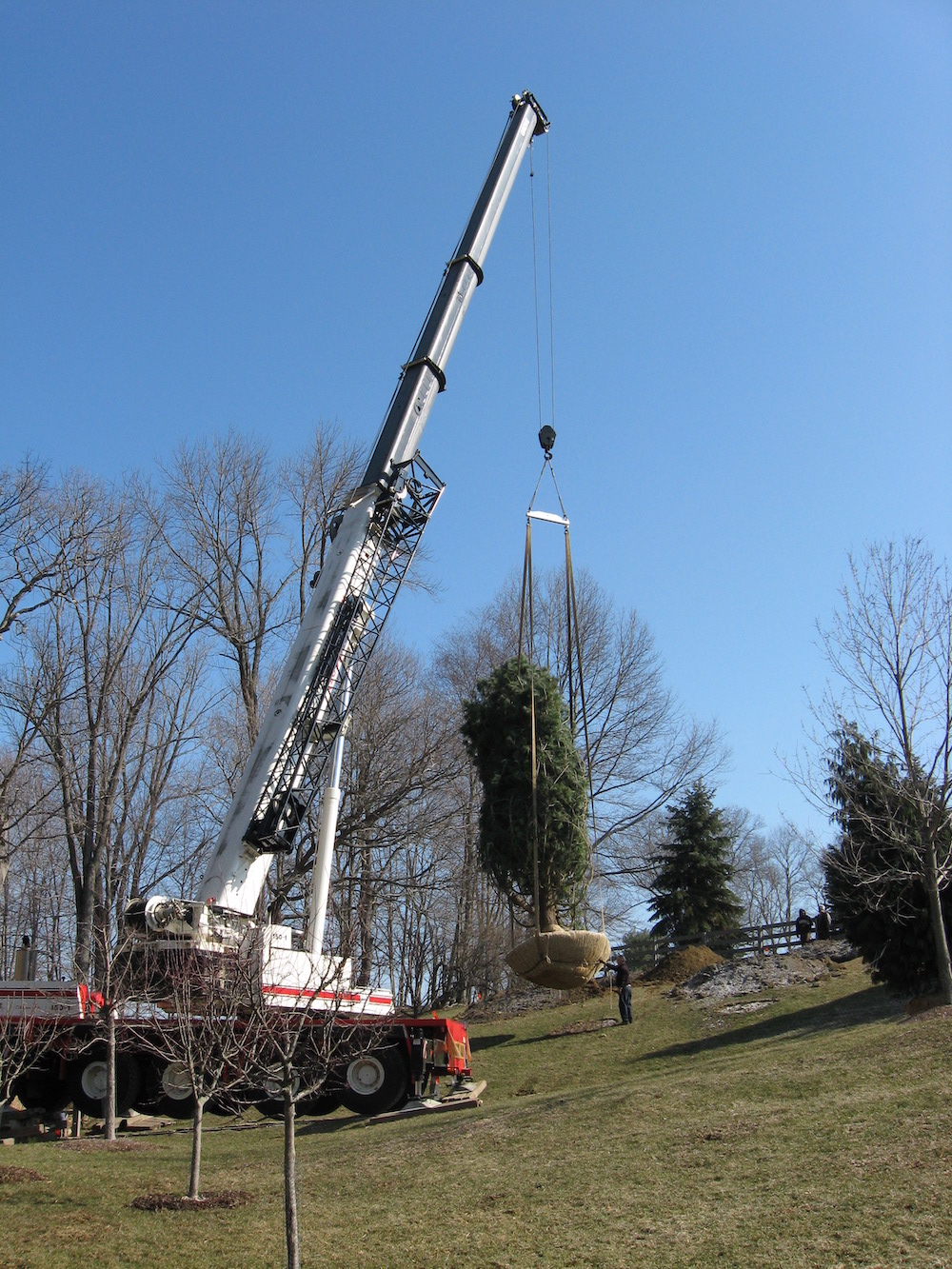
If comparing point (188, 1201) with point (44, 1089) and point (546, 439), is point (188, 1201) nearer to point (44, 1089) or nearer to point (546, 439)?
point (44, 1089)

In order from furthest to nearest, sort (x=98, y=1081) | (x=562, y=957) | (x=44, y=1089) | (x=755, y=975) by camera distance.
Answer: (x=755, y=975)
(x=44, y=1089)
(x=98, y=1081)
(x=562, y=957)

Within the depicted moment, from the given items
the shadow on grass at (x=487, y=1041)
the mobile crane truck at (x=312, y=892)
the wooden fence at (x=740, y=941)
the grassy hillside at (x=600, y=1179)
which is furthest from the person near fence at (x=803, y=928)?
the mobile crane truck at (x=312, y=892)

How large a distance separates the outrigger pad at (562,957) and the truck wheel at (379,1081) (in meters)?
3.05

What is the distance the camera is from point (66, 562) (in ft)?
78.6

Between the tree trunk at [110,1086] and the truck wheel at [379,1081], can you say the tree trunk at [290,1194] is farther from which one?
the truck wheel at [379,1081]

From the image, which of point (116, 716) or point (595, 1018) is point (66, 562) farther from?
point (595, 1018)

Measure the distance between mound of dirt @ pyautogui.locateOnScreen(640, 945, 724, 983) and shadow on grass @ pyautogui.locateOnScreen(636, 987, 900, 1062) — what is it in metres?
4.96

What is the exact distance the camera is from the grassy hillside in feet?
24.8

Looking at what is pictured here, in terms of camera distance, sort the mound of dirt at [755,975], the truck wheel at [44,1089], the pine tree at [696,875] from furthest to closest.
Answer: the pine tree at [696,875] → the mound of dirt at [755,975] → the truck wheel at [44,1089]

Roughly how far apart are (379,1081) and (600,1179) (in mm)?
6439

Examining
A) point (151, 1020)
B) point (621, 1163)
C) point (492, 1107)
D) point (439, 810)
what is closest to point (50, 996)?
point (151, 1020)

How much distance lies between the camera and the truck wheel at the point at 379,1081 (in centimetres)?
1488

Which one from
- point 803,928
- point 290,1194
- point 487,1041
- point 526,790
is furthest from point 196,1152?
point 803,928

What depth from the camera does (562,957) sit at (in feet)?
42.6
